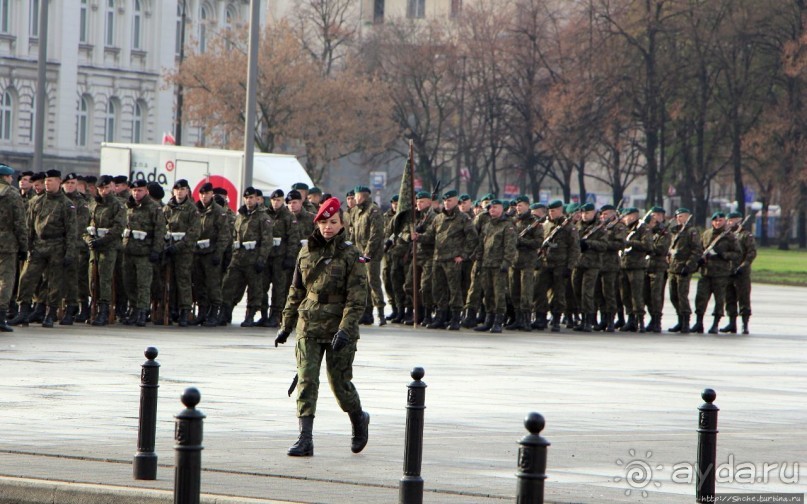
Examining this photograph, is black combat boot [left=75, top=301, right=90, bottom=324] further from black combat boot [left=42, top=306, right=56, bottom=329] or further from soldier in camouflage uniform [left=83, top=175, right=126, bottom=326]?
black combat boot [left=42, top=306, right=56, bottom=329]

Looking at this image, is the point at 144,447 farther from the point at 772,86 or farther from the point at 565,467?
the point at 772,86

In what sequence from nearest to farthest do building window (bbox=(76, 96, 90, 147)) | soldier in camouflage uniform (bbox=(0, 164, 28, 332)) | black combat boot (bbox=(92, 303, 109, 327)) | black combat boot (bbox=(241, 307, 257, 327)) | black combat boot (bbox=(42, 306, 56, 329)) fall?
soldier in camouflage uniform (bbox=(0, 164, 28, 332)) → black combat boot (bbox=(42, 306, 56, 329)) → black combat boot (bbox=(92, 303, 109, 327)) → black combat boot (bbox=(241, 307, 257, 327)) → building window (bbox=(76, 96, 90, 147))

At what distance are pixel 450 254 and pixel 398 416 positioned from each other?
37.6 feet

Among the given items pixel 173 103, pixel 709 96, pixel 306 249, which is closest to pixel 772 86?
pixel 709 96

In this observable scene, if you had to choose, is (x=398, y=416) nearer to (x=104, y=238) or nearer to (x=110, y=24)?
(x=104, y=238)

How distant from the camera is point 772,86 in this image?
67.1m

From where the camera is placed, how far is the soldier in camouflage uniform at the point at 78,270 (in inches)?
865

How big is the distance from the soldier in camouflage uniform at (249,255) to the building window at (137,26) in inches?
2064

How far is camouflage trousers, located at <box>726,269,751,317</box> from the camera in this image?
26609mm

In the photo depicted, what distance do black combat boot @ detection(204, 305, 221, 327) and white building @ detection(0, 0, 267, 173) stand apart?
46065mm

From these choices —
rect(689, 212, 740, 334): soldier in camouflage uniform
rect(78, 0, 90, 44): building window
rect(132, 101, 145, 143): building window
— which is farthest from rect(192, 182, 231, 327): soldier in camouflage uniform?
rect(132, 101, 145, 143): building window

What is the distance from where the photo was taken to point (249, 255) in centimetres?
2317

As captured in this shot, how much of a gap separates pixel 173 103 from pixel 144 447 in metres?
66.5

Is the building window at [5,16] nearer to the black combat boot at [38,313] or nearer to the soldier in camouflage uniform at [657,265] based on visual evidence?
the soldier in camouflage uniform at [657,265]
